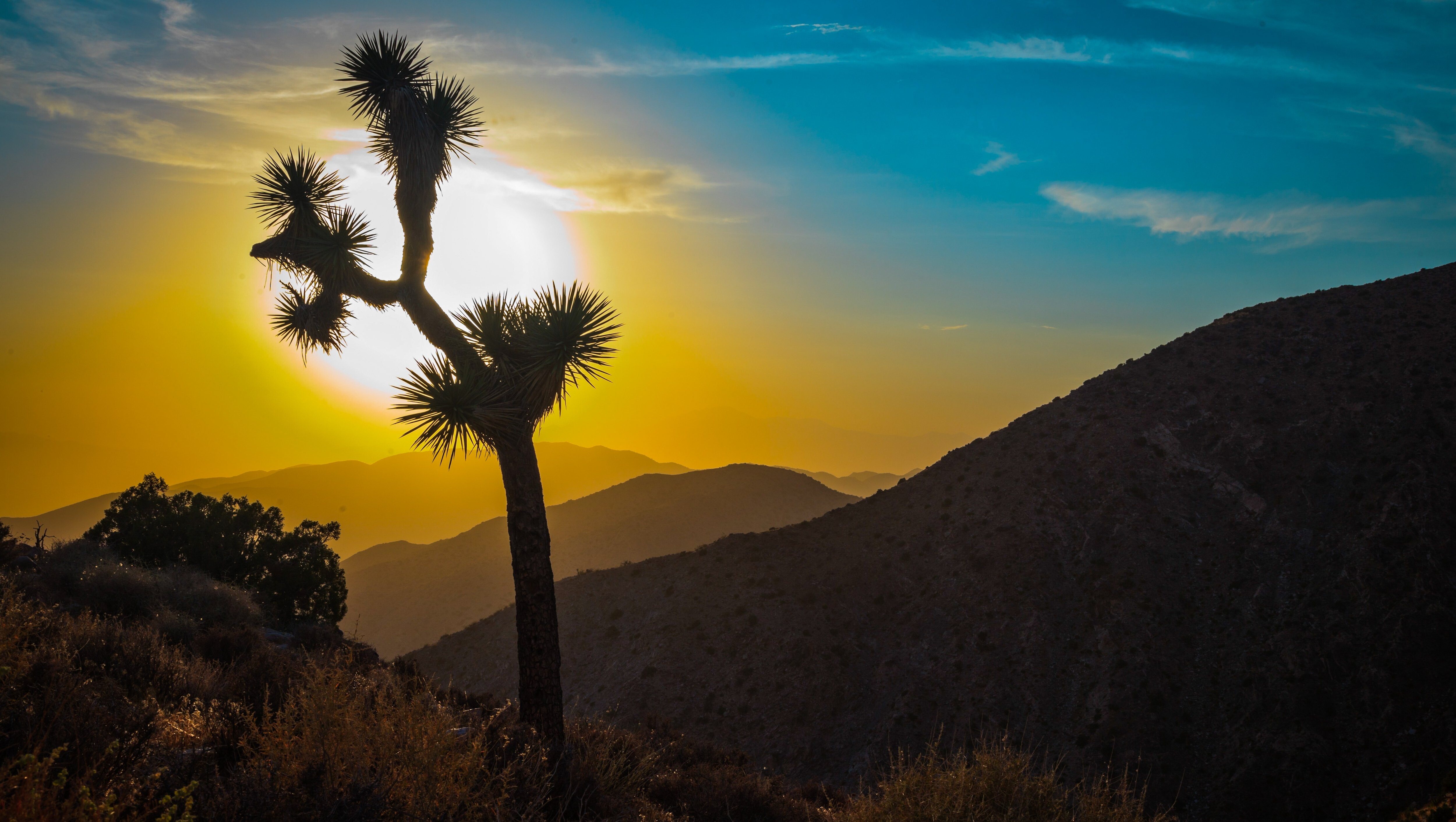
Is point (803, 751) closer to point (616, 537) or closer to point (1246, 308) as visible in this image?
point (1246, 308)

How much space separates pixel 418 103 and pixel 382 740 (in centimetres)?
999

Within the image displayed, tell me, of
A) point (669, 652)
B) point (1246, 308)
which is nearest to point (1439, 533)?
point (1246, 308)

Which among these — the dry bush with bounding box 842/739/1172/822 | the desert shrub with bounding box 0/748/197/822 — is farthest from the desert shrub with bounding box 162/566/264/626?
the dry bush with bounding box 842/739/1172/822

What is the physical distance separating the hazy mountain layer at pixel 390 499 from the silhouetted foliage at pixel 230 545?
130m

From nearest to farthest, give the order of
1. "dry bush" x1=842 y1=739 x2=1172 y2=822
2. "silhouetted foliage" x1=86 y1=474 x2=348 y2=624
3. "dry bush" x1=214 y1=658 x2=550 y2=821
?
"dry bush" x1=214 y1=658 x2=550 y2=821 < "dry bush" x1=842 y1=739 x2=1172 y2=822 < "silhouetted foliage" x1=86 y1=474 x2=348 y2=624

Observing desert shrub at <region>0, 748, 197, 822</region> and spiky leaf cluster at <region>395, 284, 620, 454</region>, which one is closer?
desert shrub at <region>0, 748, 197, 822</region>

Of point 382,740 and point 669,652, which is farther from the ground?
point 382,740

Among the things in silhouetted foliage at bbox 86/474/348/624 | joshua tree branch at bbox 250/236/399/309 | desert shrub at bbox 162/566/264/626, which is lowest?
desert shrub at bbox 162/566/264/626

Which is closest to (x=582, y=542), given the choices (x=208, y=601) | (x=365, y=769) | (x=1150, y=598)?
(x=208, y=601)

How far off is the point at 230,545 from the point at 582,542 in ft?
180

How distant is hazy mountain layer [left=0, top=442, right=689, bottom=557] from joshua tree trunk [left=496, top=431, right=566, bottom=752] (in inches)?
5941

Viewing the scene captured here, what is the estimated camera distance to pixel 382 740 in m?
5.37

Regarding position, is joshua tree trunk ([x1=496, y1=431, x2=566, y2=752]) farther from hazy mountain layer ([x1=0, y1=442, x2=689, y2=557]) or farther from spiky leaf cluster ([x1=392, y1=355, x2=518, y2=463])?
hazy mountain layer ([x1=0, y1=442, x2=689, y2=557])

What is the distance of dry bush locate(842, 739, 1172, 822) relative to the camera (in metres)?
5.84
